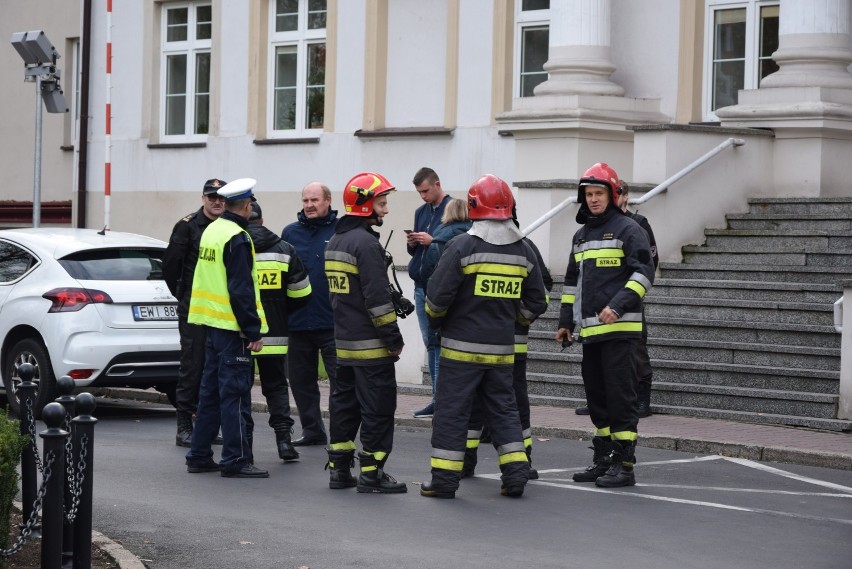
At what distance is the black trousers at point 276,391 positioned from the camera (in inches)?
429

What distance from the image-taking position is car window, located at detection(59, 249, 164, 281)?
1308cm

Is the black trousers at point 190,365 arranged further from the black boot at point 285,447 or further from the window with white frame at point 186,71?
the window with white frame at point 186,71

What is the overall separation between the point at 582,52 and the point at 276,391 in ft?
26.4

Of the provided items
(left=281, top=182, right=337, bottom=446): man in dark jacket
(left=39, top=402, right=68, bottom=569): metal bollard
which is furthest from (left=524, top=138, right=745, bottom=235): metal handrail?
(left=39, top=402, right=68, bottom=569): metal bollard

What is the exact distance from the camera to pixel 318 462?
10906mm

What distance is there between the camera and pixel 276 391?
11.0 m

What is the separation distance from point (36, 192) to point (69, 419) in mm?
Result: 11300

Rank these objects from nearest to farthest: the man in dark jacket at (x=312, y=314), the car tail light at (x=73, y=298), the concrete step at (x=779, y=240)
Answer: the man in dark jacket at (x=312, y=314) → the car tail light at (x=73, y=298) → the concrete step at (x=779, y=240)

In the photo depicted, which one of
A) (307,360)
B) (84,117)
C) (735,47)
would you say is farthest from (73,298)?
(84,117)

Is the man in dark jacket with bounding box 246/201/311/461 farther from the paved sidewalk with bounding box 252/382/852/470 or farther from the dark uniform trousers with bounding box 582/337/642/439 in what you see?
the paved sidewalk with bounding box 252/382/852/470

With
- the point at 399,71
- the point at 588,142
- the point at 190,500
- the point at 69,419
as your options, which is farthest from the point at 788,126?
the point at 69,419

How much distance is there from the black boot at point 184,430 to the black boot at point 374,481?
2.38 meters

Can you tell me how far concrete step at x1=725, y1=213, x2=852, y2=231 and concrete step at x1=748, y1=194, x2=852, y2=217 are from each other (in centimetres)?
11

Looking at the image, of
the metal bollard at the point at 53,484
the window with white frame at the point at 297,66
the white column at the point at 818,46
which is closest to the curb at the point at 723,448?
the white column at the point at 818,46
